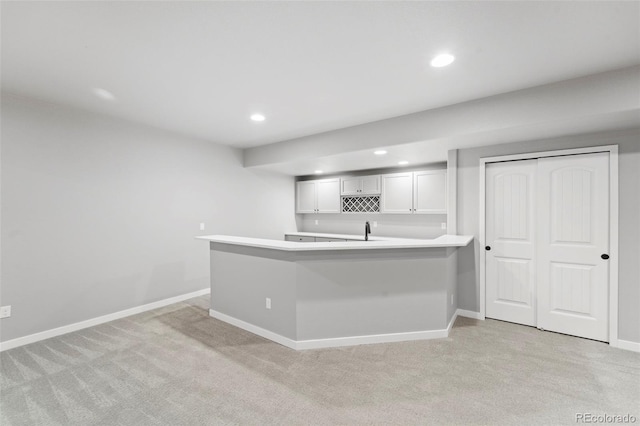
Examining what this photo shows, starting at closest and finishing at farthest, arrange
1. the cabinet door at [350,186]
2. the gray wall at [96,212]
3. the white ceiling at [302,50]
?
the white ceiling at [302,50]
the gray wall at [96,212]
the cabinet door at [350,186]

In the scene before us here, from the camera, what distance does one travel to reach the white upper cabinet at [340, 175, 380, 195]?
545cm

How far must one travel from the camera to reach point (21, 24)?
181 centimetres

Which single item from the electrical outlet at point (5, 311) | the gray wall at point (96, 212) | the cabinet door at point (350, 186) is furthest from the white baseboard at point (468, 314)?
the electrical outlet at point (5, 311)

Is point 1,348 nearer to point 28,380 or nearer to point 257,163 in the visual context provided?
point 28,380

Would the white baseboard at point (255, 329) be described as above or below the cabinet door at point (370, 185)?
below

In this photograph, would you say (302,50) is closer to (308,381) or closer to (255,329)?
(308,381)

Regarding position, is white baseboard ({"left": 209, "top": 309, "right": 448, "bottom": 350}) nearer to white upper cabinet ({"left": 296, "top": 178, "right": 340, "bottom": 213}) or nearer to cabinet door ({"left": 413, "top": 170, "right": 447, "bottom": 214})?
cabinet door ({"left": 413, "top": 170, "right": 447, "bottom": 214})

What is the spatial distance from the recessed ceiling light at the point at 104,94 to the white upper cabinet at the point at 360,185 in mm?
4020

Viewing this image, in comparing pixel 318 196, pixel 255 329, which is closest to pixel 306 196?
pixel 318 196

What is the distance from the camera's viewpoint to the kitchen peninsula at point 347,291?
2809 mm

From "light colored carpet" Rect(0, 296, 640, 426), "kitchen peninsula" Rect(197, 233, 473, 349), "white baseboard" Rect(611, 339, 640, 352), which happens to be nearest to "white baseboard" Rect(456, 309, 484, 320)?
"light colored carpet" Rect(0, 296, 640, 426)

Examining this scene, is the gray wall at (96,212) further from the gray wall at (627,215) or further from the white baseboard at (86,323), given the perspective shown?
the gray wall at (627,215)

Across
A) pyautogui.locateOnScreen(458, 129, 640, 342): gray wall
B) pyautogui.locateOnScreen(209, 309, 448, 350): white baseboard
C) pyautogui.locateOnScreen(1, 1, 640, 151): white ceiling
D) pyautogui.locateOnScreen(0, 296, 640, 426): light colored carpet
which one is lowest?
pyautogui.locateOnScreen(0, 296, 640, 426): light colored carpet

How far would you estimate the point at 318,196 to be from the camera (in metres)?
6.27
